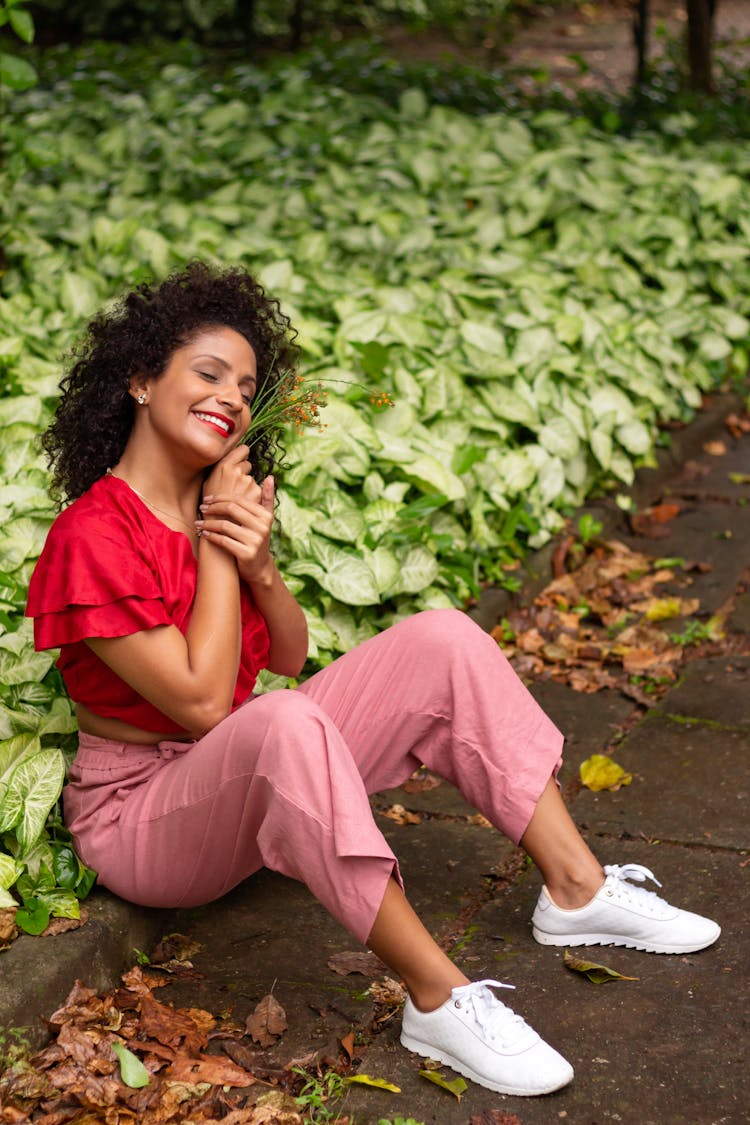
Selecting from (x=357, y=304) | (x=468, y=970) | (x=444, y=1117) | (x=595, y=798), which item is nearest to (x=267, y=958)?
(x=468, y=970)

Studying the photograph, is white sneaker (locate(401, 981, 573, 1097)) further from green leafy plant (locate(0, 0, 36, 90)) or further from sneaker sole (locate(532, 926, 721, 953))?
green leafy plant (locate(0, 0, 36, 90))

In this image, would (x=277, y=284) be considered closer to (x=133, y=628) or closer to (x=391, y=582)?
(x=391, y=582)

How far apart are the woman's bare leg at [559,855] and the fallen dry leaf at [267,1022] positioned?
0.53 metres

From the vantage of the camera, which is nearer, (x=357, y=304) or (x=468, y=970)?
(x=468, y=970)

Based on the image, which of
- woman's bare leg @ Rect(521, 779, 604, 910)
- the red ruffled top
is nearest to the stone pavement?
woman's bare leg @ Rect(521, 779, 604, 910)

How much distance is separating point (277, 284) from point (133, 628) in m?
3.03

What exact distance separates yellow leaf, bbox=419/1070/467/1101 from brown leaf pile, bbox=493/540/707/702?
1.59 metres

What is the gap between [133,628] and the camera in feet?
7.57

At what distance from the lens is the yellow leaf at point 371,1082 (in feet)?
7.21

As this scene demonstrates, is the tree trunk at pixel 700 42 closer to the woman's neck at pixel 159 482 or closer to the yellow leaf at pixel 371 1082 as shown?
the woman's neck at pixel 159 482

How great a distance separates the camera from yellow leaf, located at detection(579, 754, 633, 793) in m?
3.18

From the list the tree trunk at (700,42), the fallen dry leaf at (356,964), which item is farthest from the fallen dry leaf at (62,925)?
the tree trunk at (700,42)

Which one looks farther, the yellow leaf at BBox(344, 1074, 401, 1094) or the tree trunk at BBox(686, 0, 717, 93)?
the tree trunk at BBox(686, 0, 717, 93)

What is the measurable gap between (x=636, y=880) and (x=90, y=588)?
3.89 feet
